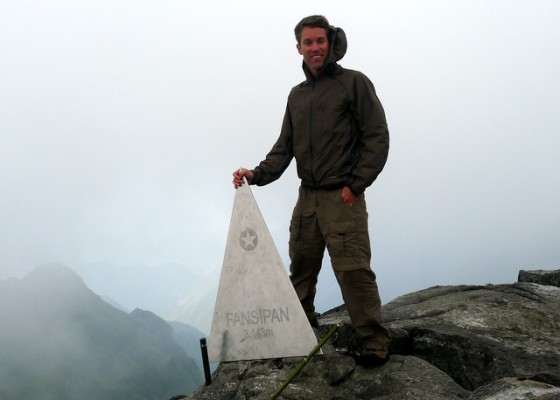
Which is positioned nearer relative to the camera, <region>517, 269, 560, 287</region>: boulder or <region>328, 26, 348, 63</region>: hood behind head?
<region>328, 26, 348, 63</region>: hood behind head

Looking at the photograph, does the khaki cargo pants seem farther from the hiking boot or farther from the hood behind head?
the hood behind head

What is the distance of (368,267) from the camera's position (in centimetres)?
499

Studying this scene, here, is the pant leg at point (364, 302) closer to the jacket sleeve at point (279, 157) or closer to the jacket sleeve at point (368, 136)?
the jacket sleeve at point (368, 136)

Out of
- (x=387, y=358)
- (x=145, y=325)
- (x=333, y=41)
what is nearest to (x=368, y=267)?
(x=387, y=358)

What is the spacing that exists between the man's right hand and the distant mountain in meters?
96.4

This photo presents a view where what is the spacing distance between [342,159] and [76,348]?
117 m

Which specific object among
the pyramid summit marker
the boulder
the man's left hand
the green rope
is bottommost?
the boulder

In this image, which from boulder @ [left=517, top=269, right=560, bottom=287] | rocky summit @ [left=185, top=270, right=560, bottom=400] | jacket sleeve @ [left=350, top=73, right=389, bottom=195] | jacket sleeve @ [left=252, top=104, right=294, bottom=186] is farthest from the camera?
boulder @ [left=517, top=269, right=560, bottom=287]

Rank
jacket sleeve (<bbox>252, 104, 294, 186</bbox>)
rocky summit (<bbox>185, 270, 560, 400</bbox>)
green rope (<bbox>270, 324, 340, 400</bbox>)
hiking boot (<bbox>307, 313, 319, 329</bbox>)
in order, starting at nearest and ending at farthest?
green rope (<bbox>270, 324, 340, 400</bbox>) < rocky summit (<bbox>185, 270, 560, 400</bbox>) < jacket sleeve (<bbox>252, 104, 294, 186</bbox>) < hiking boot (<bbox>307, 313, 319, 329</bbox>)

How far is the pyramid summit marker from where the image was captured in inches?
195

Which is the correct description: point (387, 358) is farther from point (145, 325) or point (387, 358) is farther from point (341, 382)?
point (145, 325)

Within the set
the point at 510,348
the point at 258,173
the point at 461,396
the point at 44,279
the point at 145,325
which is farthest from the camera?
the point at 145,325

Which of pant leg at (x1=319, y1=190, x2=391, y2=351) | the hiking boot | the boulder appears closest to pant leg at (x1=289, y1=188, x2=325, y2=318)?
the hiking boot

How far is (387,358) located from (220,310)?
5.49ft
